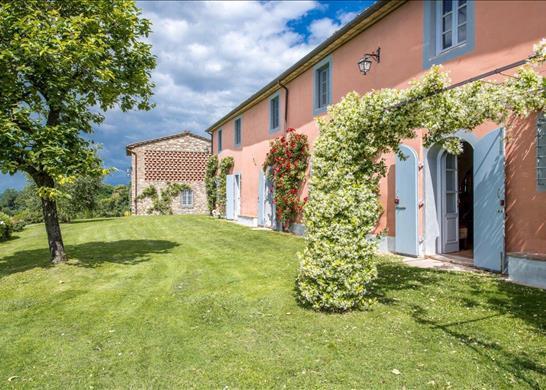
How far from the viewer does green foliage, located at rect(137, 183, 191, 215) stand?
2338 cm

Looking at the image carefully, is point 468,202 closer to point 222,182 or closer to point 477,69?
point 477,69

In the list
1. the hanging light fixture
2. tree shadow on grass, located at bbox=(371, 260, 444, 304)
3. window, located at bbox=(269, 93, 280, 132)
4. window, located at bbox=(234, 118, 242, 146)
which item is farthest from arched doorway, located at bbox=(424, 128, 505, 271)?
window, located at bbox=(234, 118, 242, 146)

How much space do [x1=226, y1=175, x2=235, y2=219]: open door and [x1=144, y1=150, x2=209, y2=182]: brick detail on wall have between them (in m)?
7.17

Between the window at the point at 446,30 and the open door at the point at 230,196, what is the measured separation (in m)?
12.4

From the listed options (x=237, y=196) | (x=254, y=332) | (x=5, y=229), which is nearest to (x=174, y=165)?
(x=237, y=196)

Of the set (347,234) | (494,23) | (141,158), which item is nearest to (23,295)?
(347,234)

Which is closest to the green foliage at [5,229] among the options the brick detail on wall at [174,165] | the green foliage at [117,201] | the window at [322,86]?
the brick detail on wall at [174,165]

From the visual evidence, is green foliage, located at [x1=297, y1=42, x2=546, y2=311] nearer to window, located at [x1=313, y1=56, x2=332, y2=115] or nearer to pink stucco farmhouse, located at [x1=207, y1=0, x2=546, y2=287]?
pink stucco farmhouse, located at [x1=207, y1=0, x2=546, y2=287]

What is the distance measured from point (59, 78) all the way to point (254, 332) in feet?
18.8

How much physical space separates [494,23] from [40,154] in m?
8.05

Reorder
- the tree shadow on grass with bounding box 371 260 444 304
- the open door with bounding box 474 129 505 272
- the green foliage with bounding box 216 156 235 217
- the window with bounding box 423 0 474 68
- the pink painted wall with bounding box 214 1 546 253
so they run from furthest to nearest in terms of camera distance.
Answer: the green foliage with bounding box 216 156 235 217, the window with bounding box 423 0 474 68, the open door with bounding box 474 129 505 272, the pink painted wall with bounding box 214 1 546 253, the tree shadow on grass with bounding box 371 260 444 304

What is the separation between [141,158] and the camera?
23469mm

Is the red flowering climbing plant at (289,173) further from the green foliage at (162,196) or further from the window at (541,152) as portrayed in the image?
the green foliage at (162,196)

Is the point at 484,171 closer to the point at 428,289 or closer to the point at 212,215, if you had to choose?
the point at 428,289
